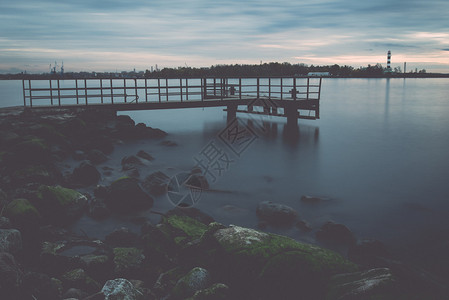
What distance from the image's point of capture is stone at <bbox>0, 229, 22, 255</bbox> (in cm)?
643

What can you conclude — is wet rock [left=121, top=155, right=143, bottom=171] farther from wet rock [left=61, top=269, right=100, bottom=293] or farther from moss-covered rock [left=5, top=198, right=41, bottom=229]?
wet rock [left=61, top=269, right=100, bottom=293]

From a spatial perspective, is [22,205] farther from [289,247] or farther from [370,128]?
[370,128]

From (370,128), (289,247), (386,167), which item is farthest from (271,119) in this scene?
(289,247)

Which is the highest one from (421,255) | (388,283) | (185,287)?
(388,283)

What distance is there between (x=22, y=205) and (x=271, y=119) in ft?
84.4

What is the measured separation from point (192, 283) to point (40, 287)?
6.50ft

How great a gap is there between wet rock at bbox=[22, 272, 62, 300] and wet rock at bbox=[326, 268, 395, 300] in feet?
11.5

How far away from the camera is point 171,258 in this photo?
700cm

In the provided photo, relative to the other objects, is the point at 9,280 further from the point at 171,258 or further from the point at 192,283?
the point at 171,258

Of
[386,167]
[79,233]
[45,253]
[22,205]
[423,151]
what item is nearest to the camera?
[45,253]

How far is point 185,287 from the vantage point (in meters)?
5.60

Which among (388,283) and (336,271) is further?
(336,271)

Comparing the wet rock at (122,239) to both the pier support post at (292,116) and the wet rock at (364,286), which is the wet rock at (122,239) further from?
the pier support post at (292,116)

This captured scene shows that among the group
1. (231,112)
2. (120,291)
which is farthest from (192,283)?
(231,112)
